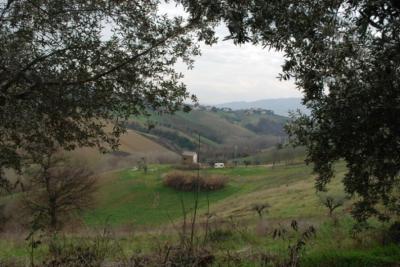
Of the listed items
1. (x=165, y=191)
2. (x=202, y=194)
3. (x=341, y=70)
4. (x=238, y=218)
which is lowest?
(x=202, y=194)

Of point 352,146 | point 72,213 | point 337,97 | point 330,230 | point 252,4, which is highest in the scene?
point 252,4

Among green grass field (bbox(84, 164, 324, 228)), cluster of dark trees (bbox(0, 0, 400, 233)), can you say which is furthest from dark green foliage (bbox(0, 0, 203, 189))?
green grass field (bbox(84, 164, 324, 228))

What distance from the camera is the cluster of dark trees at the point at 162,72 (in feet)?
24.3

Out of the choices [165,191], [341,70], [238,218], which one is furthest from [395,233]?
[165,191]

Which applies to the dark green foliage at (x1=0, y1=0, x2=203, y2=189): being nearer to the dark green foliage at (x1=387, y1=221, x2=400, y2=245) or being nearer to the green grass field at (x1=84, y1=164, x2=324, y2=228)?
the dark green foliage at (x1=387, y1=221, x2=400, y2=245)

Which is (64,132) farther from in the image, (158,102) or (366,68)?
(366,68)

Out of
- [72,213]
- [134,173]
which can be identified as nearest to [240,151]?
[134,173]

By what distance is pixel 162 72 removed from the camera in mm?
9703

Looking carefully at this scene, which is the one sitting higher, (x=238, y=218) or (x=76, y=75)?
(x=76, y=75)

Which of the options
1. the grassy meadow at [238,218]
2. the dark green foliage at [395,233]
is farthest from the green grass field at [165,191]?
the dark green foliage at [395,233]

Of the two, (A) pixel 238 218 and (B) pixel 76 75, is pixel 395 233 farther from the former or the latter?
(A) pixel 238 218

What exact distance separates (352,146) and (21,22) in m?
6.74

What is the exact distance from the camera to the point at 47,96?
8.34 m

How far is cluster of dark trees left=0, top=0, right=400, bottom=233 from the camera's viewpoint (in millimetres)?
7410
